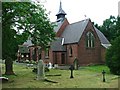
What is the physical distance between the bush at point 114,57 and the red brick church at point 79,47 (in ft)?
58.0

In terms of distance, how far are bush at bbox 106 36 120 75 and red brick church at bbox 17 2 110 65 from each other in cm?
1769

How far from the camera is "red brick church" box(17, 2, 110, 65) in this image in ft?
155

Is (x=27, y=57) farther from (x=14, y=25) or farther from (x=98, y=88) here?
(x=98, y=88)

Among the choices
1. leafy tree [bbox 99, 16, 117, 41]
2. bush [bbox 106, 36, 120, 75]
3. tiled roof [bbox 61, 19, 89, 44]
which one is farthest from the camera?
leafy tree [bbox 99, 16, 117, 41]

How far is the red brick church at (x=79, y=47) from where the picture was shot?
47125 millimetres

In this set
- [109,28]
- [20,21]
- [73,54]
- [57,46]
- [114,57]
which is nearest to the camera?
[20,21]

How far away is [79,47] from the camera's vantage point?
46906 mm

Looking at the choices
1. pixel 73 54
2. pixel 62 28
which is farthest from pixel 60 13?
pixel 73 54

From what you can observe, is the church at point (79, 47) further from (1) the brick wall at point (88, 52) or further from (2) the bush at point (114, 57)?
(2) the bush at point (114, 57)

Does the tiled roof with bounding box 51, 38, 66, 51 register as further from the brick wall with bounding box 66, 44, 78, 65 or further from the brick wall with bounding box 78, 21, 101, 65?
the brick wall with bounding box 78, 21, 101, 65

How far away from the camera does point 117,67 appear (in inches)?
1066

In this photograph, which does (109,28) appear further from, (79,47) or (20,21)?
(20,21)

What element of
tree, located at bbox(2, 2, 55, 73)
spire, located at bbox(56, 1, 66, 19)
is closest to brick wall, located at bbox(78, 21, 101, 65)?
spire, located at bbox(56, 1, 66, 19)

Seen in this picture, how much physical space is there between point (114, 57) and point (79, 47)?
65.5ft
